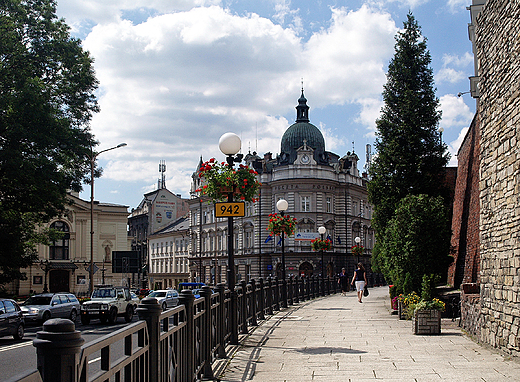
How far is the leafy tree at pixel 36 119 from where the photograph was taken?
25750 mm

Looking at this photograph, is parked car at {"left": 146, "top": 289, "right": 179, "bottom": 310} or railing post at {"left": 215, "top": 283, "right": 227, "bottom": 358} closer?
railing post at {"left": 215, "top": 283, "right": 227, "bottom": 358}

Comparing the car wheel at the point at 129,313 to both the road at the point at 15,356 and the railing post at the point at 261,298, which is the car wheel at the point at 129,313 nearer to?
the road at the point at 15,356

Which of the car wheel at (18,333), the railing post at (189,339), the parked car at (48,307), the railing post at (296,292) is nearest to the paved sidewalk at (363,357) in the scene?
the railing post at (189,339)

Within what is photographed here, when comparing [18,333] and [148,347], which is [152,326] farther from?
[18,333]

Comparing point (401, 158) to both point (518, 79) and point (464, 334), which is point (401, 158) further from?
point (518, 79)

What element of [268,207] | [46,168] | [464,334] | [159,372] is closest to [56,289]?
[268,207]

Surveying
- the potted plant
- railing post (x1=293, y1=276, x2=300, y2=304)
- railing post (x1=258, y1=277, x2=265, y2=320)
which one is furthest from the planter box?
railing post (x1=293, y1=276, x2=300, y2=304)

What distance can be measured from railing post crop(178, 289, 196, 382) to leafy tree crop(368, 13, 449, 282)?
22.0m

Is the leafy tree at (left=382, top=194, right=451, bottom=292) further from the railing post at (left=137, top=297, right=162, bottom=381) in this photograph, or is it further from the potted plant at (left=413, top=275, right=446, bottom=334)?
the railing post at (left=137, top=297, right=162, bottom=381)

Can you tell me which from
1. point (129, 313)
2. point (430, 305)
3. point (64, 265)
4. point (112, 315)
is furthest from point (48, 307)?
point (64, 265)

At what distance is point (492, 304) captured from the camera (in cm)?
1113

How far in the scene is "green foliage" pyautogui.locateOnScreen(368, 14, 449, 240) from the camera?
28531 mm

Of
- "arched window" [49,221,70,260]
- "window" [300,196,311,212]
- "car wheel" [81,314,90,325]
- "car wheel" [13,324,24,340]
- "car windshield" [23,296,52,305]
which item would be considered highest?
"window" [300,196,311,212]

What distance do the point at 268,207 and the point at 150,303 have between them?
67041mm
